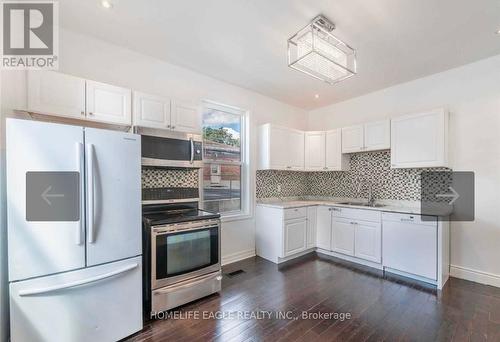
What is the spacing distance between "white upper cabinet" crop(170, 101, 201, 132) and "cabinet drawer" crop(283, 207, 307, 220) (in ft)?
6.02

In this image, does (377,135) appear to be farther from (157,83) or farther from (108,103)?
(108,103)

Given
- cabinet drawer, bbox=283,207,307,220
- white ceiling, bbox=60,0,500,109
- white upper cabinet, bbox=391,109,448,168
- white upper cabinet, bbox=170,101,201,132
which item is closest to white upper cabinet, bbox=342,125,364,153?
white upper cabinet, bbox=391,109,448,168

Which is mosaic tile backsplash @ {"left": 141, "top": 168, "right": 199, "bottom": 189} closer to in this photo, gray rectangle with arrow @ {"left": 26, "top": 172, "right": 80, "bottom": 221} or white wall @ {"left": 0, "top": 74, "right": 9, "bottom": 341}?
gray rectangle with arrow @ {"left": 26, "top": 172, "right": 80, "bottom": 221}

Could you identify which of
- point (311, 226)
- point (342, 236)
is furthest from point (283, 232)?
point (342, 236)

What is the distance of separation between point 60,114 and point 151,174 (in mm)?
1044

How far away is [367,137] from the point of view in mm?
3717

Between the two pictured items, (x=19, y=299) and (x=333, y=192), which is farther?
(x=333, y=192)

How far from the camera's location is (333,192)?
451cm

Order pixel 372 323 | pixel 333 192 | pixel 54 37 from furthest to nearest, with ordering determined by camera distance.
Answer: pixel 333 192 → pixel 54 37 → pixel 372 323

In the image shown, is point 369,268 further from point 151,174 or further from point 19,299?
point 19,299

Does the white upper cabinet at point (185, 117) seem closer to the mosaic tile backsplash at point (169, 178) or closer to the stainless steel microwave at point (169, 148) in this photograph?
the stainless steel microwave at point (169, 148)

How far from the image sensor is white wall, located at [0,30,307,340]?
90.3 inches

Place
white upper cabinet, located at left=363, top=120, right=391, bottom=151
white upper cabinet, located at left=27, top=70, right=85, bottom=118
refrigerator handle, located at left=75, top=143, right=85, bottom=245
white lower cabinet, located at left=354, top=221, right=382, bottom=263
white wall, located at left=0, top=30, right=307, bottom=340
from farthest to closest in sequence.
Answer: white upper cabinet, located at left=363, top=120, right=391, bottom=151
white lower cabinet, located at left=354, top=221, right=382, bottom=263
white wall, located at left=0, top=30, right=307, bottom=340
white upper cabinet, located at left=27, top=70, right=85, bottom=118
refrigerator handle, located at left=75, top=143, right=85, bottom=245

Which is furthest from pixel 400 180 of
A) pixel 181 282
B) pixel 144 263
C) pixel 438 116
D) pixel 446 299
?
pixel 144 263
